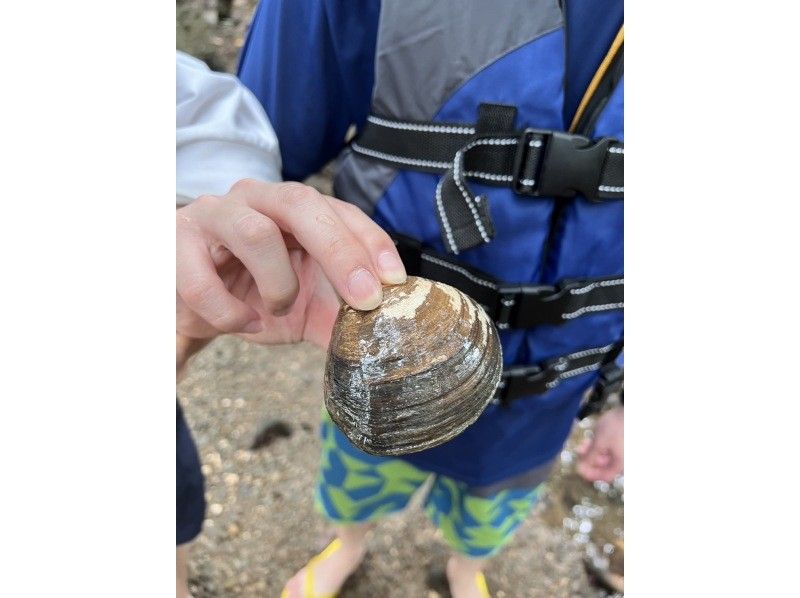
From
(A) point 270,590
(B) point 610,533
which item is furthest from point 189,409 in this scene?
(B) point 610,533

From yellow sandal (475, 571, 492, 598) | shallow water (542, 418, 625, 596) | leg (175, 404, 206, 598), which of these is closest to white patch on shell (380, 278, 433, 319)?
leg (175, 404, 206, 598)

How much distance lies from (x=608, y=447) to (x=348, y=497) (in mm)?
678

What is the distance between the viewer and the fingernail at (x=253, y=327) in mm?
759

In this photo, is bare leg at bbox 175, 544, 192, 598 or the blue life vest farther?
bare leg at bbox 175, 544, 192, 598

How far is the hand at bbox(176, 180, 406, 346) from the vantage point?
1.94 ft

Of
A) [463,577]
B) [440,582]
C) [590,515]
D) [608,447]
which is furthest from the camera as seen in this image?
Answer: [590,515]

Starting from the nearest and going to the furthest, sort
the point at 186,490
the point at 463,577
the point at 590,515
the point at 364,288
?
the point at 364,288 → the point at 186,490 → the point at 463,577 → the point at 590,515

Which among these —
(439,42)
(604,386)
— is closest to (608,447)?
(604,386)

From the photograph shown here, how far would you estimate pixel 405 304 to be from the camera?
60 cm

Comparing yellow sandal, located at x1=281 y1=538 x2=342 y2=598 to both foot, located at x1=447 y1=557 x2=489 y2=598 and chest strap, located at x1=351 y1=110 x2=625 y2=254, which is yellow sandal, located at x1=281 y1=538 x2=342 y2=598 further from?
chest strap, located at x1=351 y1=110 x2=625 y2=254

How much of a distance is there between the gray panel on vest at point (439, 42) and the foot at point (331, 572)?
4.51 feet

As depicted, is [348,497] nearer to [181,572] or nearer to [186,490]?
[186,490]

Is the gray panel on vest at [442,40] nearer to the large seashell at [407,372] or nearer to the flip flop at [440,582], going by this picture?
the large seashell at [407,372]

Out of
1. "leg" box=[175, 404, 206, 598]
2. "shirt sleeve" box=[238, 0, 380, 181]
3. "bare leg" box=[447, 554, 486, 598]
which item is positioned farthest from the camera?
"bare leg" box=[447, 554, 486, 598]
